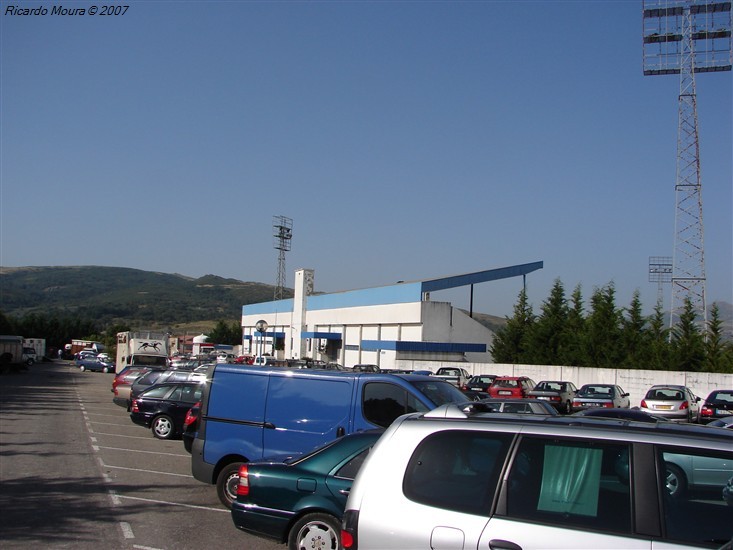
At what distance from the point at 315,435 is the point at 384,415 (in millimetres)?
1018

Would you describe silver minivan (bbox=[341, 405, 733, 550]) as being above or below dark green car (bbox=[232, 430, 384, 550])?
above

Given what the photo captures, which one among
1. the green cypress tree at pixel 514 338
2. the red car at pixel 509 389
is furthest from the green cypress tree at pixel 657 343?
the red car at pixel 509 389

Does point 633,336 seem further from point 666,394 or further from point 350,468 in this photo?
point 350,468

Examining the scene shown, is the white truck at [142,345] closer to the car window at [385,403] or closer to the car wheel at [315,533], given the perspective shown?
the car window at [385,403]

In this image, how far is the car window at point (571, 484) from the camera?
13.3 feet

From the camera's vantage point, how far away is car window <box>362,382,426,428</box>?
33.4ft

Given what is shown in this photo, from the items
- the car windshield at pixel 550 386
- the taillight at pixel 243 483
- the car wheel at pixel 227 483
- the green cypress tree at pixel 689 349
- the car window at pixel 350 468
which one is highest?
the green cypress tree at pixel 689 349

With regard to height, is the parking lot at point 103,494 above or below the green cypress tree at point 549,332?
below

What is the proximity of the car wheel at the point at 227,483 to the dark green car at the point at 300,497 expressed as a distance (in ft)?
8.57

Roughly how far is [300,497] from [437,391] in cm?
414

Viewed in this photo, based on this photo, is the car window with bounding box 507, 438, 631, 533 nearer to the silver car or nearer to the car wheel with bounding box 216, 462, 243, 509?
the car wheel with bounding box 216, 462, 243, 509

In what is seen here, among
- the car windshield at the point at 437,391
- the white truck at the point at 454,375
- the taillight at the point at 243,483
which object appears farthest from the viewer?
the white truck at the point at 454,375

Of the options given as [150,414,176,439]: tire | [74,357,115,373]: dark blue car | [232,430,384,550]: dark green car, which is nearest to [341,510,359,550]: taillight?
[232,430,384,550]: dark green car

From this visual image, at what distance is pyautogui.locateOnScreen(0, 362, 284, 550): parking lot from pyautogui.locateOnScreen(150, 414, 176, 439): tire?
24 cm
